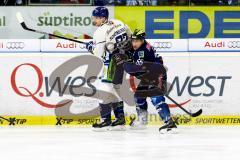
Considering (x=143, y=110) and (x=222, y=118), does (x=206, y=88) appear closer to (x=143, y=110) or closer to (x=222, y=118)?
(x=222, y=118)

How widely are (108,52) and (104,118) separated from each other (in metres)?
0.83

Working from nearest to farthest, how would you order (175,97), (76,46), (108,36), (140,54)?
(140,54)
(108,36)
(175,97)
(76,46)

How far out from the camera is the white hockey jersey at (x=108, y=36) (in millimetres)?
8672

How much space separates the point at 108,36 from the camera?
873cm

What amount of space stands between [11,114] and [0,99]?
0.24 meters

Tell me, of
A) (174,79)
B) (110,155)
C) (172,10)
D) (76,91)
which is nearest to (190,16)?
(172,10)

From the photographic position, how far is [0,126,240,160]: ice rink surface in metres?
6.72

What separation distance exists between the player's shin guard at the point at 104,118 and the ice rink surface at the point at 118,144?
0.13 metres

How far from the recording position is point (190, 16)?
10.4m

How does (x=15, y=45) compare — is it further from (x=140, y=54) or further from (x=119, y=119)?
(x=140, y=54)

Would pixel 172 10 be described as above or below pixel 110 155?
above

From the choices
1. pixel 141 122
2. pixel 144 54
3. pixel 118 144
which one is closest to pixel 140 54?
pixel 144 54

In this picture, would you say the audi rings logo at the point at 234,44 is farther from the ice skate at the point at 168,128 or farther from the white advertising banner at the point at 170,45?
the ice skate at the point at 168,128

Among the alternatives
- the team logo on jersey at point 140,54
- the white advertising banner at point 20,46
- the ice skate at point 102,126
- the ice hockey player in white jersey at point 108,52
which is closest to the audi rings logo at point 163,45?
the ice hockey player in white jersey at point 108,52
